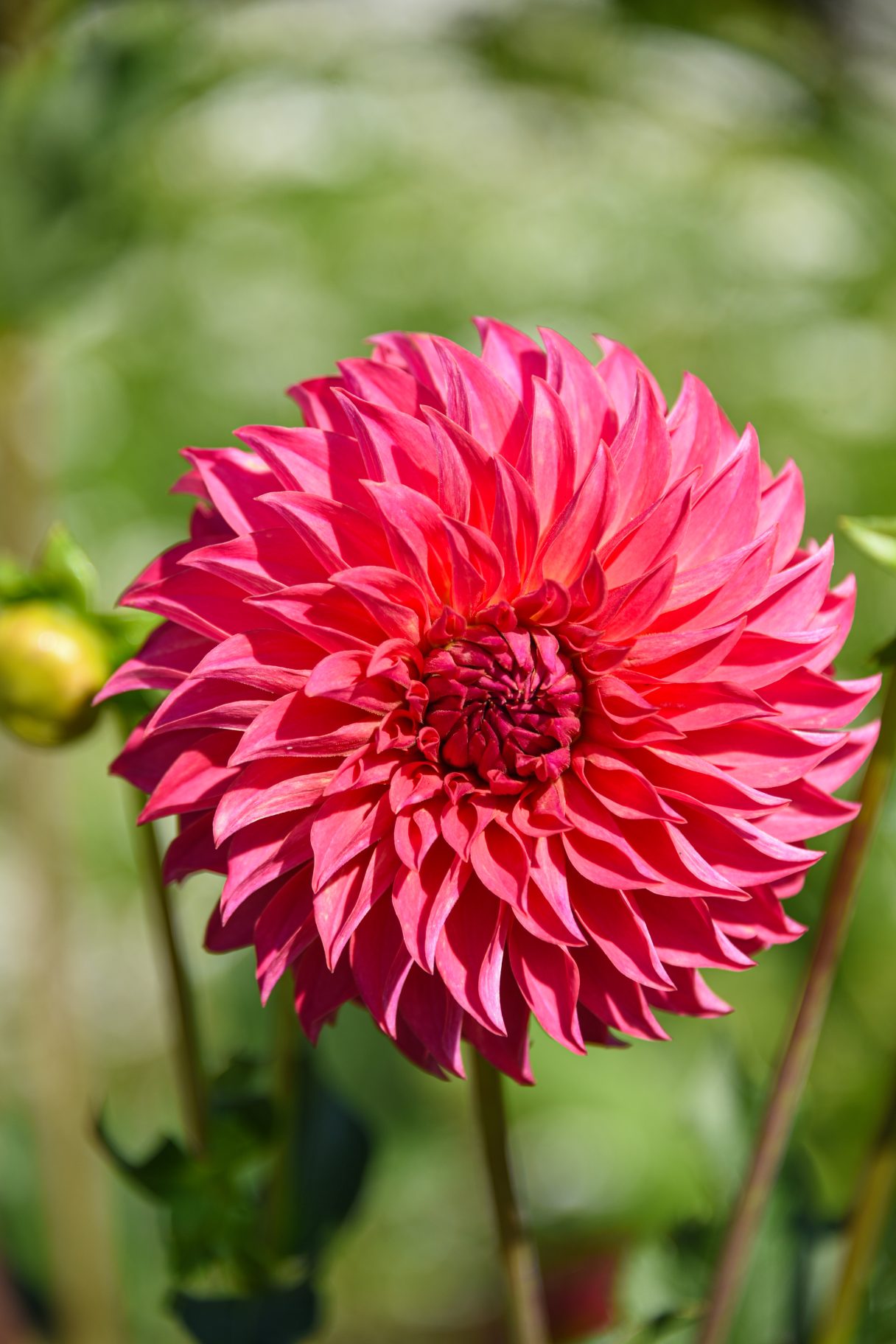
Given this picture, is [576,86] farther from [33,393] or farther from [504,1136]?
[504,1136]

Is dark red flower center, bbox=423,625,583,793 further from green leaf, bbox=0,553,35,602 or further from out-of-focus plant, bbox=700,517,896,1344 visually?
green leaf, bbox=0,553,35,602

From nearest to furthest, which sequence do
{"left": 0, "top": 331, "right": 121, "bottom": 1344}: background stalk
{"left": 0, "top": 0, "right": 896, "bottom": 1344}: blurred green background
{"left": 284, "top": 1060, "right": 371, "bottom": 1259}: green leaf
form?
{"left": 284, "top": 1060, "right": 371, "bottom": 1259}: green leaf < {"left": 0, "top": 331, "right": 121, "bottom": 1344}: background stalk < {"left": 0, "top": 0, "right": 896, "bottom": 1344}: blurred green background

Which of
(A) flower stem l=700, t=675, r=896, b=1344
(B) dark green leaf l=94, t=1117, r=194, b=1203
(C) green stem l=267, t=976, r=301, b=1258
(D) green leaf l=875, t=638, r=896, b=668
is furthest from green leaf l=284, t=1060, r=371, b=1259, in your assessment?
(D) green leaf l=875, t=638, r=896, b=668

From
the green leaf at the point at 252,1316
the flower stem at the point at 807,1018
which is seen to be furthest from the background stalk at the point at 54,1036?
the flower stem at the point at 807,1018

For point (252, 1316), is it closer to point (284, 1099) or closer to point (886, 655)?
point (284, 1099)

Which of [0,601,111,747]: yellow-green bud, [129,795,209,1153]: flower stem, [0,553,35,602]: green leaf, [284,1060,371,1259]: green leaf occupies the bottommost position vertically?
[284,1060,371,1259]: green leaf

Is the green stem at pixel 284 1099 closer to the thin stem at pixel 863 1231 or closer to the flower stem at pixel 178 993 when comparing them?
the flower stem at pixel 178 993

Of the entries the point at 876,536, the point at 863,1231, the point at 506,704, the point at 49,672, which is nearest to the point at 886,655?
the point at 876,536
